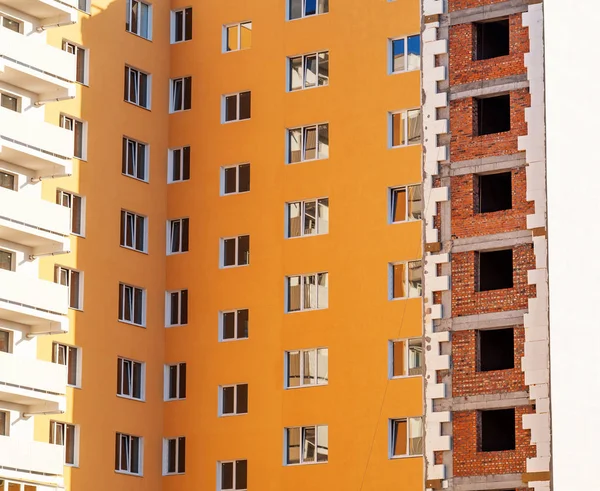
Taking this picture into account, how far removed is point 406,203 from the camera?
65.5 m

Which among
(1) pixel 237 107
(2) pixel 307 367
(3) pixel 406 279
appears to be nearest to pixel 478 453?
(3) pixel 406 279

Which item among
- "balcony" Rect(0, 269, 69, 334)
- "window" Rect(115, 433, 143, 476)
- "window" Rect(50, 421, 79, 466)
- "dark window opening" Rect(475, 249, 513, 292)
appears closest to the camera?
"balcony" Rect(0, 269, 69, 334)

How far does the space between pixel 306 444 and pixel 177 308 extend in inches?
385

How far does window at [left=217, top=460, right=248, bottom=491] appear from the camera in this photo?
67.4 meters

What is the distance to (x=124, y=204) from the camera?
70062mm

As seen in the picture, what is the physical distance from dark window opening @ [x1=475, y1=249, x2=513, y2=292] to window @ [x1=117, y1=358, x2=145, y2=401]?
53.5ft

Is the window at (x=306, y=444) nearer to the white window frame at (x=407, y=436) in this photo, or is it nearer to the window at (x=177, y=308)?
the white window frame at (x=407, y=436)

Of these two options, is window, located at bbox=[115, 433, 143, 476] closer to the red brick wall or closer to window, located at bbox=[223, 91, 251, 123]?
window, located at bbox=[223, 91, 251, 123]

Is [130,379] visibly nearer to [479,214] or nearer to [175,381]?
[175,381]

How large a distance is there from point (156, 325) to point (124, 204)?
5.67 meters

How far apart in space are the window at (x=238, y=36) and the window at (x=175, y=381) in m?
14.8

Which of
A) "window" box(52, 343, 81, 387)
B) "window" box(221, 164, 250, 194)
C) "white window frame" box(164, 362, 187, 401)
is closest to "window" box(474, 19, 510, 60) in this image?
"window" box(221, 164, 250, 194)

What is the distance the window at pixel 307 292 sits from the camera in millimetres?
67125

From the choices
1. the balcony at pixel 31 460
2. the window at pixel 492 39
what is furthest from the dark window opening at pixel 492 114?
the balcony at pixel 31 460
